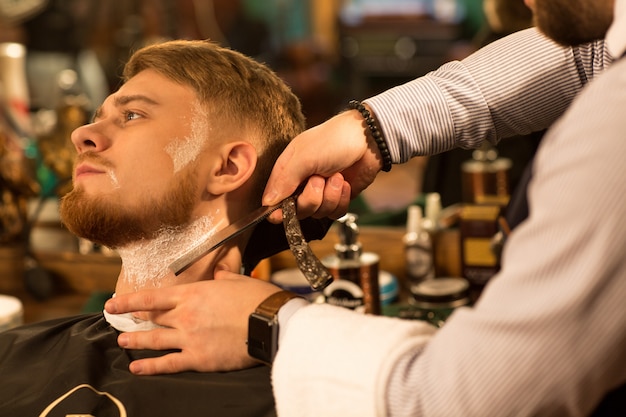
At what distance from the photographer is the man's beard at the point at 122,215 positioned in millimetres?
1598

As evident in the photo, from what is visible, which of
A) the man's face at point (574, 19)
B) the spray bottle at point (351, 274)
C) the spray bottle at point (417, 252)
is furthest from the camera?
the spray bottle at point (417, 252)

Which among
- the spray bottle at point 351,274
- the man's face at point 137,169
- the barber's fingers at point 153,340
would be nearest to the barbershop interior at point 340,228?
the spray bottle at point 351,274

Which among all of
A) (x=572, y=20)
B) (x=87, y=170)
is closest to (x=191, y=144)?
(x=87, y=170)

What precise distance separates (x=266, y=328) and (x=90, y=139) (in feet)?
1.88

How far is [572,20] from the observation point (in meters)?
1.33

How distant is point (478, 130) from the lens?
1.73m

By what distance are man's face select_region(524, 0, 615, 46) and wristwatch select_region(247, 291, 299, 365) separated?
1.90 ft

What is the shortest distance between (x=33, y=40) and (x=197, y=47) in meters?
4.10

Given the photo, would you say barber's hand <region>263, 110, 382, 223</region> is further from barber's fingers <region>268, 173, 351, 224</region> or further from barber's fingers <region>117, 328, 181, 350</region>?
barber's fingers <region>117, 328, 181, 350</region>

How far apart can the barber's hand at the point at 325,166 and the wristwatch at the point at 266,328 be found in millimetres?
295

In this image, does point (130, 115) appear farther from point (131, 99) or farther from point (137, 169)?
point (137, 169)

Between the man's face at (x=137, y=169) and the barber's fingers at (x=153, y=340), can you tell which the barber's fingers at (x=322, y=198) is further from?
the barber's fingers at (x=153, y=340)

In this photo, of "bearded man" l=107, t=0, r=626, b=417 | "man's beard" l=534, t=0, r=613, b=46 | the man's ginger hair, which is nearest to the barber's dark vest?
"bearded man" l=107, t=0, r=626, b=417

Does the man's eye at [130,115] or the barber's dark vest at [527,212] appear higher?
the man's eye at [130,115]
